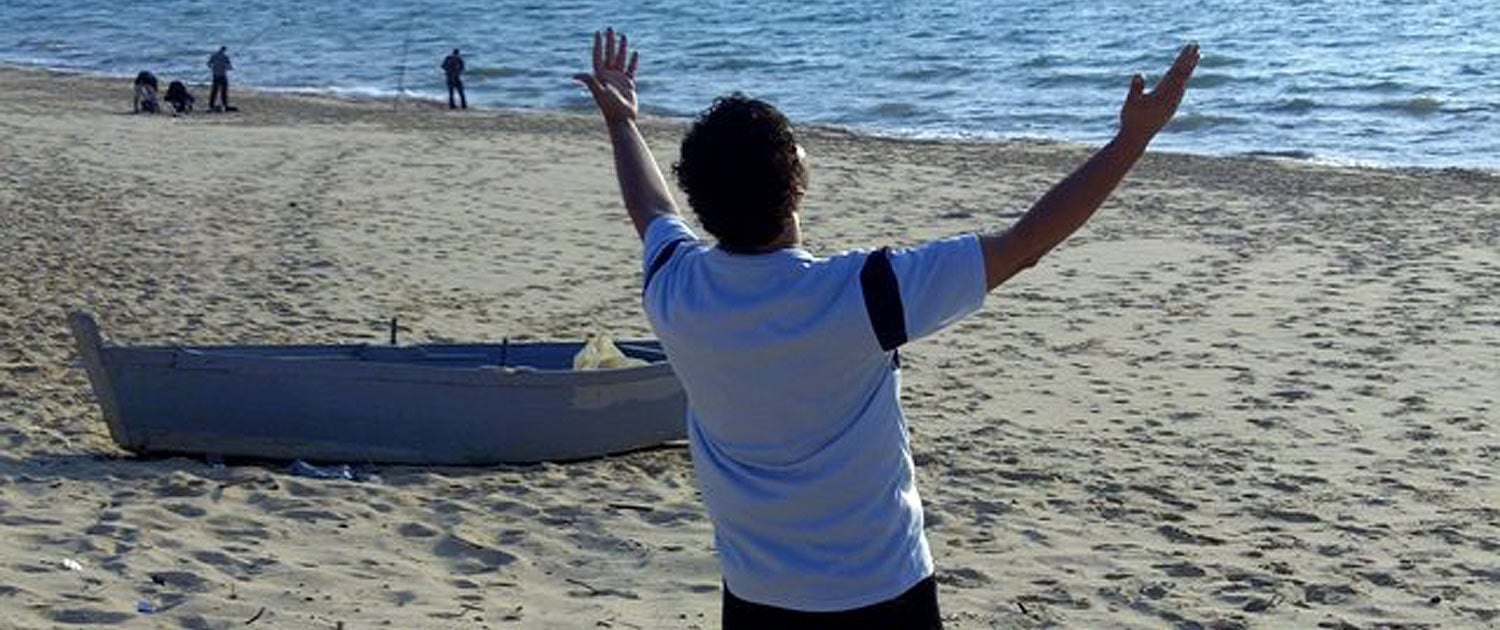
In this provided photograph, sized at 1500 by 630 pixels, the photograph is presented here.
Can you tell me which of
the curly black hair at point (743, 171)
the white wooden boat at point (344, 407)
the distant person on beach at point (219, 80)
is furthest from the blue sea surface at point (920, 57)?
the curly black hair at point (743, 171)

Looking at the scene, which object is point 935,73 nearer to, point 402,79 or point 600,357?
point 402,79

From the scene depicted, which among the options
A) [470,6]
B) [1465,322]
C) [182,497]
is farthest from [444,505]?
[470,6]

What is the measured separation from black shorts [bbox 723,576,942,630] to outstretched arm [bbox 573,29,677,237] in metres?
0.68

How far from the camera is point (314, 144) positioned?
2550 cm

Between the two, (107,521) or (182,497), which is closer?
(107,521)

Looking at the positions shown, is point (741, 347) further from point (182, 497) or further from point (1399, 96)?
point (1399, 96)

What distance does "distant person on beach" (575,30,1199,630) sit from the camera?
321cm

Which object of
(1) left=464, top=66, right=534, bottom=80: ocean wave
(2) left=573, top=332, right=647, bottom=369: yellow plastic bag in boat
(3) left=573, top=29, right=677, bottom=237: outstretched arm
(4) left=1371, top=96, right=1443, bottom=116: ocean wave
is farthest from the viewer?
(1) left=464, top=66, right=534, bottom=80: ocean wave

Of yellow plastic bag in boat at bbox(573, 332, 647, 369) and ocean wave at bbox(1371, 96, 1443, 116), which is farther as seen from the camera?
ocean wave at bbox(1371, 96, 1443, 116)

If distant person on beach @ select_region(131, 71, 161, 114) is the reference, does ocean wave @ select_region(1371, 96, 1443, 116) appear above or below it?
below

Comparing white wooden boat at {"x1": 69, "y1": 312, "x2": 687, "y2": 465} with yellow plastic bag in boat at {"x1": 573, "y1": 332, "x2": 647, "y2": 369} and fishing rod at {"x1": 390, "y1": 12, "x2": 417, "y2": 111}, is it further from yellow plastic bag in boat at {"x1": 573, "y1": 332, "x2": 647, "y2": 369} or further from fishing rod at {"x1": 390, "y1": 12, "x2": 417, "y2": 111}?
fishing rod at {"x1": 390, "y1": 12, "x2": 417, "y2": 111}

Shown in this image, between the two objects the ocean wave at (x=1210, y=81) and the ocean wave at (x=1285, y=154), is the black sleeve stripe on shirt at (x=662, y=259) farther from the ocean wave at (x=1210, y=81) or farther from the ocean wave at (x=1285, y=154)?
the ocean wave at (x=1210, y=81)

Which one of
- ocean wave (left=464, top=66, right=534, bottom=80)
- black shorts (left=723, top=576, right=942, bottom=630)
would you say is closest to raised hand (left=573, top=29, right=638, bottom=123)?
black shorts (left=723, top=576, right=942, bottom=630)

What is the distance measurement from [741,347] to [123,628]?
3.56 m
